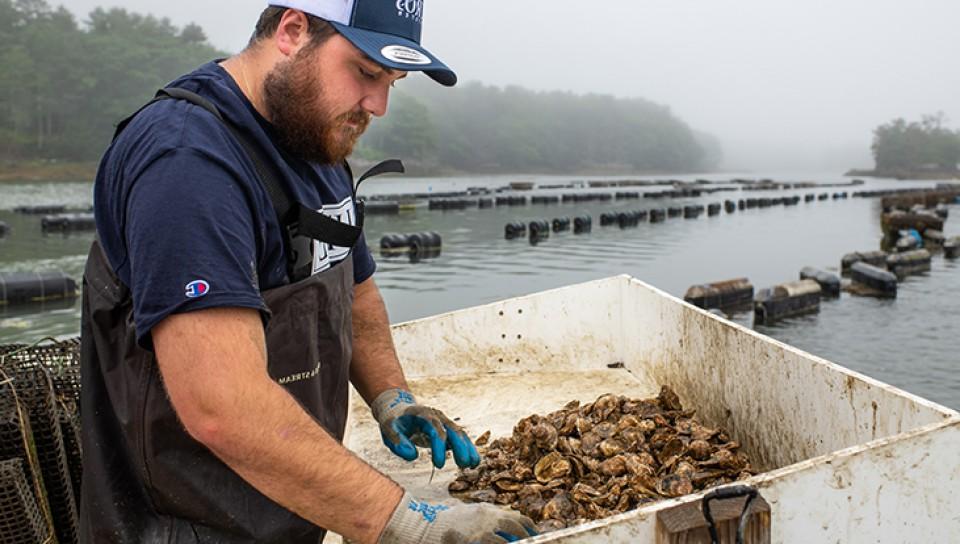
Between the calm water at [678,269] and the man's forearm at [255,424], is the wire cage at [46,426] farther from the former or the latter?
the calm water at [678,269]

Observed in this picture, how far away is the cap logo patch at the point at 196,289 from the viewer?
1.81 m

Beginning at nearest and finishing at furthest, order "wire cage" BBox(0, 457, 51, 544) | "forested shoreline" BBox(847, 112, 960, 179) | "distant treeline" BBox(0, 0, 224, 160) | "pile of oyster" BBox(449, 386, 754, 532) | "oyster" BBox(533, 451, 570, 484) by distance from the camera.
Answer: "wire cage" BBox(0, 457, 51, 544)
"pile of oyster" BBox(449, 386, 754, 532)
"oyster" BBox(533, 451, 570, 484)
"distant treeline" BBox(0, 0, 224, 160)
"forested shoreline" BBox(847, 112, 960, 179)

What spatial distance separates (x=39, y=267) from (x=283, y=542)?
22656 millimetres

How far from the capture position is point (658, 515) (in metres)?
2.45

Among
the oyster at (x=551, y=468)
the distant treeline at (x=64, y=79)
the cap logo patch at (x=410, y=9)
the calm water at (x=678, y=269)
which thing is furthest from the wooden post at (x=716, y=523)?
the distant treeline at (x=64, y=79)

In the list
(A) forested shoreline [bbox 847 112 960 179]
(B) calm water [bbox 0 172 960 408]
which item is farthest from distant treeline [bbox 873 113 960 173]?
(B) calm water [bbox 0 172 960 408]

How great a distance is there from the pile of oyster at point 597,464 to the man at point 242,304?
→ 1512 millimetres

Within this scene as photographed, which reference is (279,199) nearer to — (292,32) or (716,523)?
(292,32)

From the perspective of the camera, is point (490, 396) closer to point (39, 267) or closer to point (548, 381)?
point (548, 381)

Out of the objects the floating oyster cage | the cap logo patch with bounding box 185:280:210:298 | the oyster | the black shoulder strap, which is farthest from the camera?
the oyster

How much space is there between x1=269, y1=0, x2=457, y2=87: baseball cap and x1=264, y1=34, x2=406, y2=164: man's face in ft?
0.19

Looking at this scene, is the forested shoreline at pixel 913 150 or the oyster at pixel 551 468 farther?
the forested shoreline at pixel 913 150

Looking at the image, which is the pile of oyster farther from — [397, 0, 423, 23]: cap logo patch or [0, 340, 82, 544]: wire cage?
[397, 0, 423, 23]: cap logo patch

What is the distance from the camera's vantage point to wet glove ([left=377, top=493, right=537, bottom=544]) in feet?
7.25
